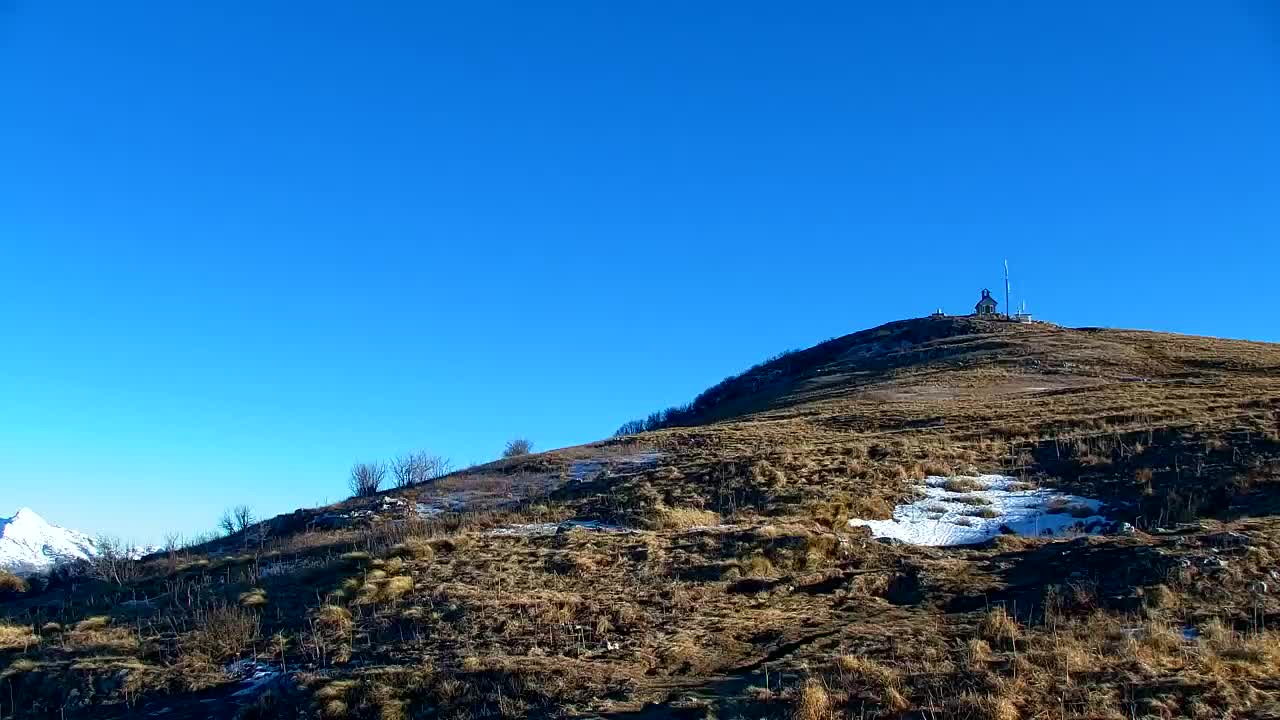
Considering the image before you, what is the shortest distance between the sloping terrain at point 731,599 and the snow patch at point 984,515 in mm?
202

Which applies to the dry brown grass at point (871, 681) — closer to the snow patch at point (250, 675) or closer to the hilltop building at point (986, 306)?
the snow patch at point (250, 675)

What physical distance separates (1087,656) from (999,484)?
14639mm

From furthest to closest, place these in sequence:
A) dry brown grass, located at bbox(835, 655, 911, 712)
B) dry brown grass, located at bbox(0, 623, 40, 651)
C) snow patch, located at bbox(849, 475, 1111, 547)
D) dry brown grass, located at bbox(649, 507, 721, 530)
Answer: dry brown grass, located at bbox(649, 507, 721, 530) < snow patch, located at bbox(849, 475, 1111, 547) < dry brown grass, located at bbox(0, 623, 40, 651) < dry brown grass, located at bbox(835, 655, 911, 712)

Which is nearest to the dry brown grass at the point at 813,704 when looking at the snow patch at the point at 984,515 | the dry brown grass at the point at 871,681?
the dry brown grass at the point at 871,681

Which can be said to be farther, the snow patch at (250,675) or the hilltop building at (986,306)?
the hilltop building at (986,306)

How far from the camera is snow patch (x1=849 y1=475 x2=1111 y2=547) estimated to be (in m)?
19.0

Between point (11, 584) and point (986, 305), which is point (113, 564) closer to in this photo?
point (11, 584)

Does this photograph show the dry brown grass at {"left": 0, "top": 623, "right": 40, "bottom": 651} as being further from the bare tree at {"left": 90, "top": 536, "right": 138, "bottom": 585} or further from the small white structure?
the small white structure

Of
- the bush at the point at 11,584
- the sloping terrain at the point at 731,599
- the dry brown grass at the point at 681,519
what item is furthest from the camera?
the bush at the point at 11,584

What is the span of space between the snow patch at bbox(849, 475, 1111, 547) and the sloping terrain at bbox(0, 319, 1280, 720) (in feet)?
0.66

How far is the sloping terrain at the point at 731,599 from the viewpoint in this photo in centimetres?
1005

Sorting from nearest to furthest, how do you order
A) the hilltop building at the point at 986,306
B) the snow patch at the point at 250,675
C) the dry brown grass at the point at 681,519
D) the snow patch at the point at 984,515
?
1. the snow patch at the point at 250,675
2. the snow patch at the point at 984,515
3. the dry brown grass at the point at 681,519
4. the hilltop building at the point at 986,306

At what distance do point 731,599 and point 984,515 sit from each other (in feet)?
28.0

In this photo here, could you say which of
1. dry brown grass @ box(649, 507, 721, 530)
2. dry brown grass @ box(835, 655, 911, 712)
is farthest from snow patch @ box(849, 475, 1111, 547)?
dry brown grass @ box(835, 655, 911, 712)
